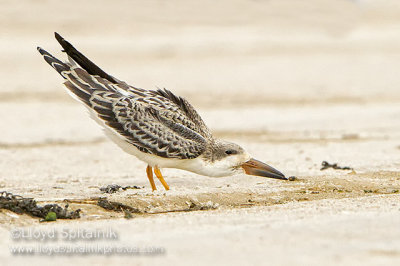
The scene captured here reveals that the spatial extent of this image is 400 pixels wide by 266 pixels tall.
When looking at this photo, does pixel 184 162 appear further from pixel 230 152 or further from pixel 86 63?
pixel 86 63

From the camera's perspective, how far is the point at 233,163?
866 centimetres

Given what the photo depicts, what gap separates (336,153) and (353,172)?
2.51 meters

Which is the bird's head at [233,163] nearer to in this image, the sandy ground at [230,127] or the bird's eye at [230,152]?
the bird's eye at [230,152]

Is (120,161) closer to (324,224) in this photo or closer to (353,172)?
(353,172)

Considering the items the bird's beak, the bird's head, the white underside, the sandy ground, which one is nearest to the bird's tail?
the white underside

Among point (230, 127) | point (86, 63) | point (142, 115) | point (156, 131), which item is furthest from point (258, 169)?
point (230, 127)

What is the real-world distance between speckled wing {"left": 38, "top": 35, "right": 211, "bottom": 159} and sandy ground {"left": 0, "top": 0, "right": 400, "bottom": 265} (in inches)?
22.6

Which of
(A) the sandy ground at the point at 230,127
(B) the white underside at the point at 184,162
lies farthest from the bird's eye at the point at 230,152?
(A) the sandy ground at the point at 230,127

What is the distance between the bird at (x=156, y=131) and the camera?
8523 millimetres

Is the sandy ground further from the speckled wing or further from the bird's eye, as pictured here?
the speckled wing

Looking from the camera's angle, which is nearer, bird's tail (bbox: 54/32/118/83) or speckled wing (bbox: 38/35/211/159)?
speckled wing (bbox: 38/35/211/159)

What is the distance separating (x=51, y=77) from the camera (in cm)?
2538

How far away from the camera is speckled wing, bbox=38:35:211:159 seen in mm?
8516

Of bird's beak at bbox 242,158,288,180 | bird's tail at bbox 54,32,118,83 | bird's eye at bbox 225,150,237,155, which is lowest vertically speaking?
bird's beak at bbox 242,158,288,180
